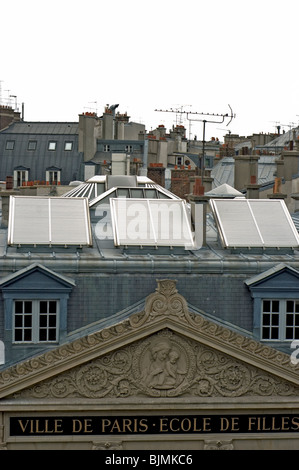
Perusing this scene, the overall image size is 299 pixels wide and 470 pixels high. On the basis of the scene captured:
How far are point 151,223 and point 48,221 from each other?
A: 103 inches

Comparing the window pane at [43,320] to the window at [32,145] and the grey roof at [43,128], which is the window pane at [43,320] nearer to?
the window at [32,145]

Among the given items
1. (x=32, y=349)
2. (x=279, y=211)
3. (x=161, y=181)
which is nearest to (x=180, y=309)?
(x=32, y=349)

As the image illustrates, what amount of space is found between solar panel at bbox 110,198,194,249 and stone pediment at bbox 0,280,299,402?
274cm

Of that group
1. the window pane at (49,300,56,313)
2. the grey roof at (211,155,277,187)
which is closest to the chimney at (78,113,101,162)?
the grey roof at (211,155,277,187)

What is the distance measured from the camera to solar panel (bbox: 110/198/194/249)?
25.6 meters

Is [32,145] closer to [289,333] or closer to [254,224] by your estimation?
[254,224]

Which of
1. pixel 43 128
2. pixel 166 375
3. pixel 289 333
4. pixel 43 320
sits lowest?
pixel 166 375

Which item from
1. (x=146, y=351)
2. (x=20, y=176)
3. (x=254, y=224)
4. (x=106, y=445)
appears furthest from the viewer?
(x=20, y=176)

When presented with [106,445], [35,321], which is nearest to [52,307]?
[35,321]

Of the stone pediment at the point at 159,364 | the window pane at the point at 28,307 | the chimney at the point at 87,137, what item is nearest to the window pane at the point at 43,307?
the window pane at the point at 28,307

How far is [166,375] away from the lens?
23.5 metres

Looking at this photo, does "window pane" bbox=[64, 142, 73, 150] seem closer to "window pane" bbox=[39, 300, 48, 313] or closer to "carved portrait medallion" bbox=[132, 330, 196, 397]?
"window pane" bbox=[39, 300, 48, 313]

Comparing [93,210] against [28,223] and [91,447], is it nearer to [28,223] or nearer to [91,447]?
[28,223]

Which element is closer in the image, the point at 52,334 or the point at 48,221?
the point at 52,334
